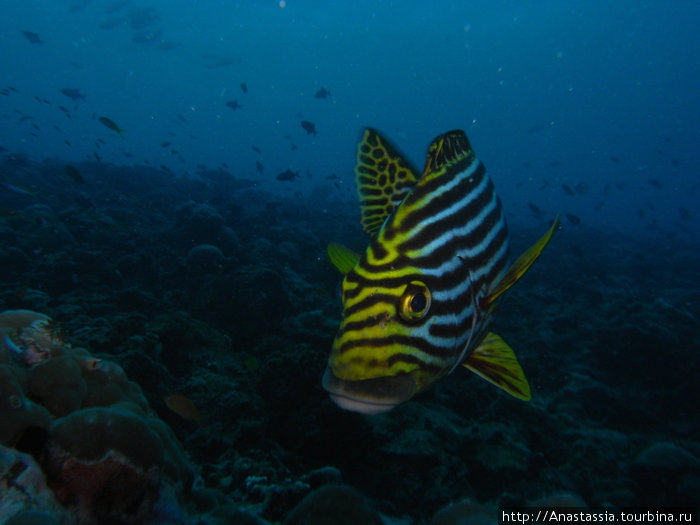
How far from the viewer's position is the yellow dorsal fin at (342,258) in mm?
2030

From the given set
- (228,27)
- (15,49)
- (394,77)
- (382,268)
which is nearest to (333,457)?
(382,268)

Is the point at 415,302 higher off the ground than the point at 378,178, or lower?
lower

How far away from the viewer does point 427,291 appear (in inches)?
52.6

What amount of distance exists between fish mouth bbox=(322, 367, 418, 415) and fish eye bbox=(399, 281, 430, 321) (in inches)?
9.5

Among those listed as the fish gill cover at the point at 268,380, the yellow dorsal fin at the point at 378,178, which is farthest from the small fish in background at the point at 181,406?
the yellow dorsal fin at the point at 378,178

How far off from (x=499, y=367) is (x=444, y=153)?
47.8 inches

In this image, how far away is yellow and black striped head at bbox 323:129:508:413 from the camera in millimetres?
1284

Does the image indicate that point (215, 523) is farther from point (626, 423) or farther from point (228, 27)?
point (228, 27)

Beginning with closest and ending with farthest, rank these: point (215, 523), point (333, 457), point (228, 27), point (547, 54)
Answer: point (215, 523) → point (333, 457) → point (228, 27) → point (547, 54)

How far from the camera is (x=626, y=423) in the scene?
20.8ft

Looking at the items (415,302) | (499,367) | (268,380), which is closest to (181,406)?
(268,380)

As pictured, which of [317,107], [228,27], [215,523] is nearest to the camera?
[215,523]

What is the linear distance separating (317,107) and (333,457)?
159 m

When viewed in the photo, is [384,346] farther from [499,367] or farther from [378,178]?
[378,178]
